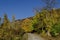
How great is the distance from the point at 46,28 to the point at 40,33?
585 millimetres

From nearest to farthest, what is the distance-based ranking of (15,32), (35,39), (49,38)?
(35,39) < (49,38) < (15,32)

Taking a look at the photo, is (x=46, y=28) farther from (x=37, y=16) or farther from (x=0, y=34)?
(x=0, y=34)

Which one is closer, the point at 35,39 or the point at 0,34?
the point at 35,39

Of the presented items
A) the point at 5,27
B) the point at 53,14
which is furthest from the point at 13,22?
the point at 53,14

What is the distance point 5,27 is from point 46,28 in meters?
3.05

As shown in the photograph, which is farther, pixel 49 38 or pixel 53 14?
pixel 53 14

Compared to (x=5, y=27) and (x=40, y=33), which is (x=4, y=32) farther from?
(x=40, y=33)

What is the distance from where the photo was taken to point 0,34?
14781 mm

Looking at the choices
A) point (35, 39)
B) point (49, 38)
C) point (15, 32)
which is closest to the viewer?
point (35, 39)

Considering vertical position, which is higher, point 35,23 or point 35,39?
point 35,23

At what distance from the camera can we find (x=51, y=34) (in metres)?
14.8

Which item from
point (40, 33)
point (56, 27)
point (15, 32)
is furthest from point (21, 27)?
point (56, 27)

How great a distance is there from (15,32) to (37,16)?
214 centimetres

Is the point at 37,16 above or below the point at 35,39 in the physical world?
above
